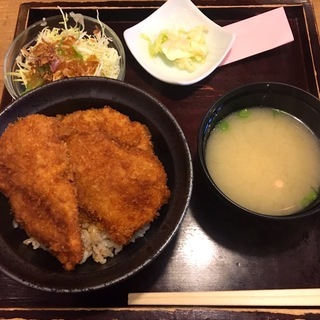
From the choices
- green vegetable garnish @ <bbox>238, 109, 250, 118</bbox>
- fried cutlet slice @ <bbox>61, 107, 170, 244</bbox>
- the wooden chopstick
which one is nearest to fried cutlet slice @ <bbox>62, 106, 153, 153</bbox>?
fried cutlet slice @ <bbox>61, 107, 170, 244</bbox>

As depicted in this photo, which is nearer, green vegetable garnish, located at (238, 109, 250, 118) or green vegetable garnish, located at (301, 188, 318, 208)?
green vegetable garnish, located at (301, 188, 318, 208)

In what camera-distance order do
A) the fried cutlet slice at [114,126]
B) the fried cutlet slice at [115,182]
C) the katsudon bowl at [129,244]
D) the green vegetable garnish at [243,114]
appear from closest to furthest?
the katsudon bowl at [129,244] < the fried cutlet slice at [115,182] < the fried cutlet slice at [114,126] < the green vegetable garnish at [243,114]

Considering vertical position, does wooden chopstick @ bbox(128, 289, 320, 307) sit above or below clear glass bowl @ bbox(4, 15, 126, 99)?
below

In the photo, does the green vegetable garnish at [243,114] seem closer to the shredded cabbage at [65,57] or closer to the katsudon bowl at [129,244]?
the katsudon bowl at [129,244]

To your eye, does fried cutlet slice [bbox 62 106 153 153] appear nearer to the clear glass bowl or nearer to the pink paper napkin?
the clear glass bowl

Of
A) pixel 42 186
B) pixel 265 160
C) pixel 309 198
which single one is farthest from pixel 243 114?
pixel 42 186

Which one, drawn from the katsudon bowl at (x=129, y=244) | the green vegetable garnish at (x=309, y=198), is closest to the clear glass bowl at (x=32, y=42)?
the katsudon bowl at (x=129, y=244)

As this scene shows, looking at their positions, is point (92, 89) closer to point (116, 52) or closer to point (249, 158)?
point (116, 52)
